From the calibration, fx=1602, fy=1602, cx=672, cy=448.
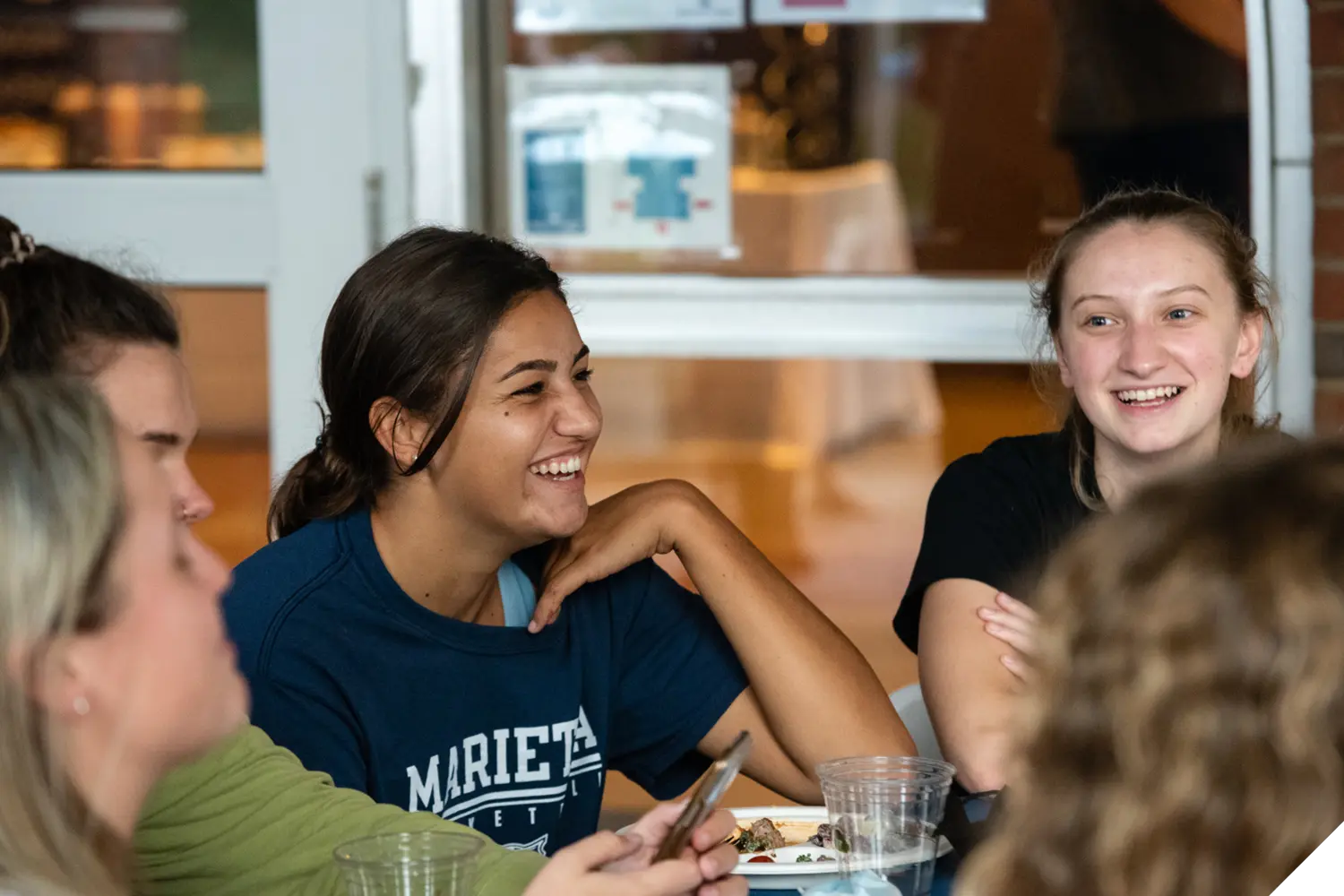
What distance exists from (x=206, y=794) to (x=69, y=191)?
7.72 ft

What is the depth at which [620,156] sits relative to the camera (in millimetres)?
3551

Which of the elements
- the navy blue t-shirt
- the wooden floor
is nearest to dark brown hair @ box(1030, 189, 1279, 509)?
the navy blue t-shirt

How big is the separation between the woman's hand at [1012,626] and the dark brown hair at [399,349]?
71 centimetres

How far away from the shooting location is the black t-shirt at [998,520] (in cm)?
215

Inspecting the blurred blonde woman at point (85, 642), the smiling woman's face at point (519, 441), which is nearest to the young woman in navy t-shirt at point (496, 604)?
the smiling woman's face at point (519, 441)

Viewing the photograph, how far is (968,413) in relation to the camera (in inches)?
139

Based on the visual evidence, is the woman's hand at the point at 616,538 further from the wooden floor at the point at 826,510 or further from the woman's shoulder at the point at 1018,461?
the wooden floor at the point at 826,510

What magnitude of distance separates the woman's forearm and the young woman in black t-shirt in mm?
97

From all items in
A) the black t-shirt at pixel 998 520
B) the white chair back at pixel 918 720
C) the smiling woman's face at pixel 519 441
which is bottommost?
the white chair back at pixel 918 720

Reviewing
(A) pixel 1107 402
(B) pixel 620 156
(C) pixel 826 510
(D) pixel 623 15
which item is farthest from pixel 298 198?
(A) pixel 1107 402

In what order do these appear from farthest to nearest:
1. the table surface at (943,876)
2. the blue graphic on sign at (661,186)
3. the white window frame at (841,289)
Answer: the blue graphic on sign at (661,186) < the white window frame at (841,289) < the table surface at (943,876)

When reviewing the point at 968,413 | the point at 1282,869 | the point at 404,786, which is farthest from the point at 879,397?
the point at 1282,869

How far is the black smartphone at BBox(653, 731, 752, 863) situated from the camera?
1235 mm

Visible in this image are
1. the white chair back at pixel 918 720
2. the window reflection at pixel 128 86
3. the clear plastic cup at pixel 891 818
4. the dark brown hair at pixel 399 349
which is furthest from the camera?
the window reflection at pixel 128 86
